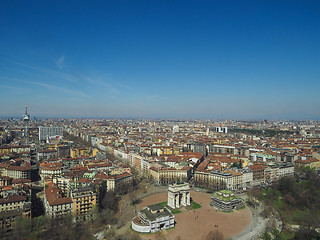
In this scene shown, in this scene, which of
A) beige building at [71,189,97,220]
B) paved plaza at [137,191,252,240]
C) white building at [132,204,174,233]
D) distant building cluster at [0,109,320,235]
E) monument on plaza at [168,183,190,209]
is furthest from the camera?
monument on plaza at [168,183,190,209]

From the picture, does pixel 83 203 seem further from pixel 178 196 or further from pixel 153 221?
pixel 178 196

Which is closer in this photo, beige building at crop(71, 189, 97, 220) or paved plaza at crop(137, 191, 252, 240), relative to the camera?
Result: paved plaza at crop(137, 191, 252, 240)

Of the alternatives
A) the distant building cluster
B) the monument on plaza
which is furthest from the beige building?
the monument on plaza

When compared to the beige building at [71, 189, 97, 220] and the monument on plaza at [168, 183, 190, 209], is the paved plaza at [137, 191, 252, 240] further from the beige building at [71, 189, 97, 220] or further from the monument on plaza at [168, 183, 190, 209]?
the beige building at [71, 189, 97, 220]

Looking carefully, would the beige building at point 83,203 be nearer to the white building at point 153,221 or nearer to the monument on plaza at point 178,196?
the white building at point 153,221

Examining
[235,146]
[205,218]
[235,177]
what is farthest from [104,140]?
[205,218]

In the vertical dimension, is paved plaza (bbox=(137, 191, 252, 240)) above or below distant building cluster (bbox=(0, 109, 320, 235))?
below

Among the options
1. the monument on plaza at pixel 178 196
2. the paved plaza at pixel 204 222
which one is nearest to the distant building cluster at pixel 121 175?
the monument on plaza at pixel 178 196

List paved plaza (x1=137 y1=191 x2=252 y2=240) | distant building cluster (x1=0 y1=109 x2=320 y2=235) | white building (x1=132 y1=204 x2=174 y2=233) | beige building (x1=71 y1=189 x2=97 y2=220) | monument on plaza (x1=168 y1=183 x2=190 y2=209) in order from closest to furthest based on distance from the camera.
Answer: paved plaza (x1=137 y1=191 x2=252 y2=240)
white building (x1=132 y1=204 x2=174 y2=233)
distant building cluster (x1=0 y1=109 x2=320 y2=235)
beige building (x1=71 y1=189 x2=97 y2=220)
monument on plaza (x1=168 y1=183 x2=190 y2=209)

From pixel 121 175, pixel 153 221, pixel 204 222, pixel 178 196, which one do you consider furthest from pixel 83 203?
pixel 204 222
